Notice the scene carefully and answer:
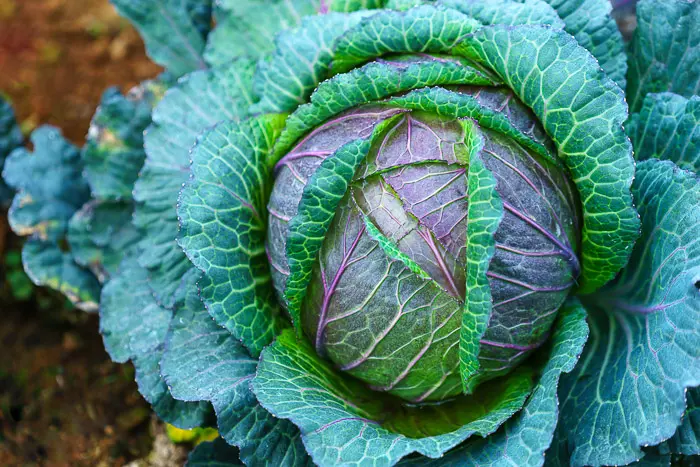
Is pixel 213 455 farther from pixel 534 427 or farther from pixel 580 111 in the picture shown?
pixel 580 111

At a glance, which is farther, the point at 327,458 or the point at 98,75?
the point at 98,75

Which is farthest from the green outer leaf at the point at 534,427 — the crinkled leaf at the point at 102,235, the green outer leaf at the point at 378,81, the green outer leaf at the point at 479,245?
the crinkled leaf at the point at 102,235

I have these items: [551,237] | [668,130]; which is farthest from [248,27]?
[668,130]

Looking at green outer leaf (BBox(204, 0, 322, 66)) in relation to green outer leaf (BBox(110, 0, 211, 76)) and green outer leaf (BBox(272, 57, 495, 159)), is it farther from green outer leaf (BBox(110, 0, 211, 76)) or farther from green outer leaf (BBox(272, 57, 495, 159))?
green outer leaf (BBox(272, 57, 495, 159))

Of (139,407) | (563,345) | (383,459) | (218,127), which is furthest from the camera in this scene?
(139,407)

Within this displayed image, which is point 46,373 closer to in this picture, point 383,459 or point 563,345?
point 383,459

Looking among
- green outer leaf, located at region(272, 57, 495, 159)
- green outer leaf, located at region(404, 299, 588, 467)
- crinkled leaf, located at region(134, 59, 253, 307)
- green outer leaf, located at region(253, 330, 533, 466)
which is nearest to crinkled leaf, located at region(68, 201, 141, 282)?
crinkled leaf, located at region(134, 59, 253, 307)

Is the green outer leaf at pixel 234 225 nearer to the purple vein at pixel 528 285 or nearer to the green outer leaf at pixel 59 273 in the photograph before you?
the purple vein at pixel 528 285

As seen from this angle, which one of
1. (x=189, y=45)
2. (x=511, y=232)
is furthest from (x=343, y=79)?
(x=189, y=45)
